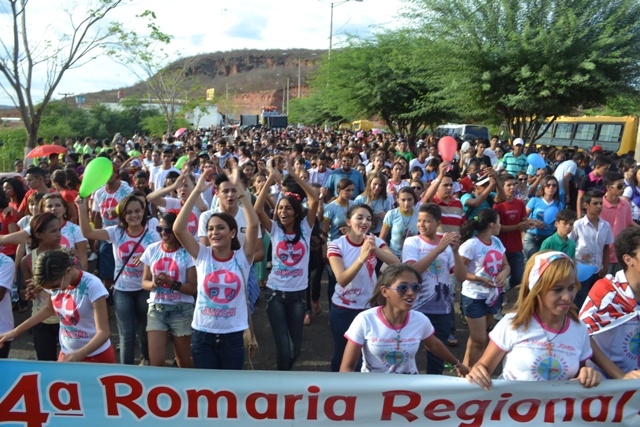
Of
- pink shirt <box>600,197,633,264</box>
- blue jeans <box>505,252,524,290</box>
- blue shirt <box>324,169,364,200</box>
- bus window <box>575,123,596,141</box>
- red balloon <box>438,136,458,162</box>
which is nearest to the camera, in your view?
pink shirt <box>600,197,633,264</box>

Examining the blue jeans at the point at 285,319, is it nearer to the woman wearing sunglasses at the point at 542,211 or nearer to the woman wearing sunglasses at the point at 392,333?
the woman wearing sunglasses at the point at 392,333

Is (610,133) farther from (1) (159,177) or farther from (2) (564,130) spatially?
(1) (159,177)

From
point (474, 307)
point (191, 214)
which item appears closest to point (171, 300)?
point (191, 214)

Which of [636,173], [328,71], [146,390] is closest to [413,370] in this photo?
[146,390]

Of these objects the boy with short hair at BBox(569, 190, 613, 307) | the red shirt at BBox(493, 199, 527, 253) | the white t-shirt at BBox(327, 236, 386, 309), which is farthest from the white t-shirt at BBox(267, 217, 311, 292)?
the boy with short hair at BBox(569, 190, 613, 307)

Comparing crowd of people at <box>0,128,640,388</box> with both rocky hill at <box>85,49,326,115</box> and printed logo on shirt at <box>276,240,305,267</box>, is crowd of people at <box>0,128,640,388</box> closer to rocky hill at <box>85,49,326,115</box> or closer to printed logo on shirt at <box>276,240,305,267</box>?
printed logo on shirt at <box>276,240,305,267</box>

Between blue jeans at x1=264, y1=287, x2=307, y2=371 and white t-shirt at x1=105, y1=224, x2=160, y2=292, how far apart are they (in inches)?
46.0

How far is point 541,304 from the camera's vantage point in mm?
2934

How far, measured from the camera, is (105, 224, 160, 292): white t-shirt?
16.4 feet

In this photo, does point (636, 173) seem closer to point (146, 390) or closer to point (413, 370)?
point (413, 370)

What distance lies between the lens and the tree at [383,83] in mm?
21969

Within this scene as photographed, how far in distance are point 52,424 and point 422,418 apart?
2095 mm

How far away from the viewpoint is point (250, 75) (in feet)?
468

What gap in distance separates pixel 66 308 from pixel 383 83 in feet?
65.2
